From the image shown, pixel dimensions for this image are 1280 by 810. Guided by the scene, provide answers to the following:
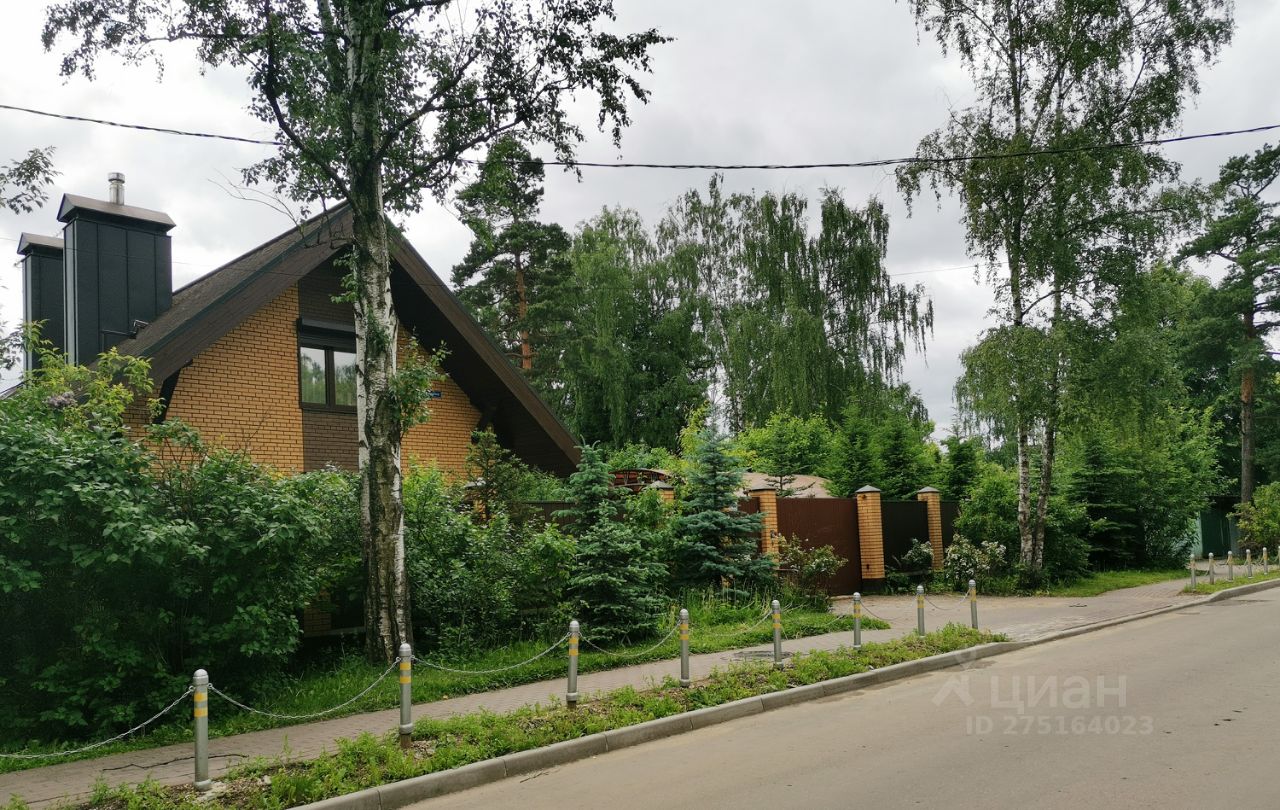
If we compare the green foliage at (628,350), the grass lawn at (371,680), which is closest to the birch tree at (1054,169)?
the grass lawn at (371,680)

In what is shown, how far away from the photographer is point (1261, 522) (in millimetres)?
29859

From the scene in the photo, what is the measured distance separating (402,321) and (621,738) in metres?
11.1

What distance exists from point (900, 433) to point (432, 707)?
67.3 ft

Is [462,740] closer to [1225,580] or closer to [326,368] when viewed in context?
[326,368]

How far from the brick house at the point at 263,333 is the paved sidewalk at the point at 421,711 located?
541 cm

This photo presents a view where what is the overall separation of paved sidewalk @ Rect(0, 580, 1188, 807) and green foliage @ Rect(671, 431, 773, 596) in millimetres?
2180

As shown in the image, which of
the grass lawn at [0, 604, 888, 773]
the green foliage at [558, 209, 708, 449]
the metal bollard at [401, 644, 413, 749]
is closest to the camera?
the metal bollard at [401, 644, 413, 749]

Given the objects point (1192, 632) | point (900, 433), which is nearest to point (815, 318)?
point (900, 433)

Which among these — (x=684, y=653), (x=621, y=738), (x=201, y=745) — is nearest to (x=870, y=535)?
(x=684, y=653)

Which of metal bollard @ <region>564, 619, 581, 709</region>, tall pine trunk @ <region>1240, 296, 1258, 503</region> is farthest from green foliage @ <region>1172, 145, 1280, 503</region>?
metal bollard @ <region>564, 619, 581, 709</region>

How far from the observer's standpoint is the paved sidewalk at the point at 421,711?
6930 mm

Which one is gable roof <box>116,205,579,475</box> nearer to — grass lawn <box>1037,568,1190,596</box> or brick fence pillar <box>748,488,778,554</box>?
brick fence pillar <box>748,488,778,554</box>

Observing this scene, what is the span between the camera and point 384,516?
34.7 feet

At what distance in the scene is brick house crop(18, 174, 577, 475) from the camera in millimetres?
13672
